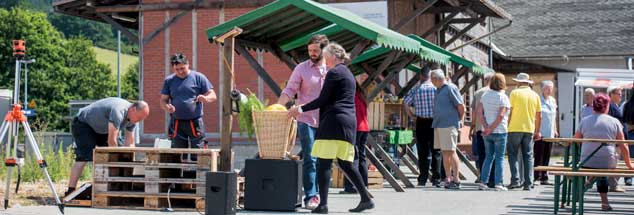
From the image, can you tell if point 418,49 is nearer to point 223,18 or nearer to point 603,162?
point 603,162

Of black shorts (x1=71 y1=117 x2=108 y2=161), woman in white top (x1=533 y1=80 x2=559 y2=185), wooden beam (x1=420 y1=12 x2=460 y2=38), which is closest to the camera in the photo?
black shorts (x1=71 y1=117 x2=108 y2=161)

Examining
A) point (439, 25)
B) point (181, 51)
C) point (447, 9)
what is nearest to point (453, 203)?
point (447, 9)

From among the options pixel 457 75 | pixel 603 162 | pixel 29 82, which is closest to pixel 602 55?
pixel 457 75

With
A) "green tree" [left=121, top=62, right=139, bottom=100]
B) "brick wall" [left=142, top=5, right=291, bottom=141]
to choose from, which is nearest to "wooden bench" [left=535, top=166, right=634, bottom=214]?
"brick wall" [left=142, top=5, right=291, bottom=141]

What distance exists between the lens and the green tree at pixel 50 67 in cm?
7275

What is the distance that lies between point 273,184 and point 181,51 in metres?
16.8

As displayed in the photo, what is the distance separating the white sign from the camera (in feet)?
85.5

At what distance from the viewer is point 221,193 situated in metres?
10.1

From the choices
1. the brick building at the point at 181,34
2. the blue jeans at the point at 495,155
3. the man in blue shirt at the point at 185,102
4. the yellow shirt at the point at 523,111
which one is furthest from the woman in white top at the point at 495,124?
the brick building at the point at 181,34

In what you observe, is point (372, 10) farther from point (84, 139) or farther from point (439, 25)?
point (84, 139)

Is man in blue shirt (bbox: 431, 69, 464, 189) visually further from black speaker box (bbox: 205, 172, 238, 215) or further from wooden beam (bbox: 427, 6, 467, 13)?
wooden beam (bbox: 427, 6, 467, 13)

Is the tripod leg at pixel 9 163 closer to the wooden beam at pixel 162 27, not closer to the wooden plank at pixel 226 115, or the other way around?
the wooden plank at pixel 226 115

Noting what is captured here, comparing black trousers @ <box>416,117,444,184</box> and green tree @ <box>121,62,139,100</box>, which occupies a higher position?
green tree @ <box>121,62,139,100</box>

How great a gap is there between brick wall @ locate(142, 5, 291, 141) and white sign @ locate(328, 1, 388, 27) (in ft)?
8.67
